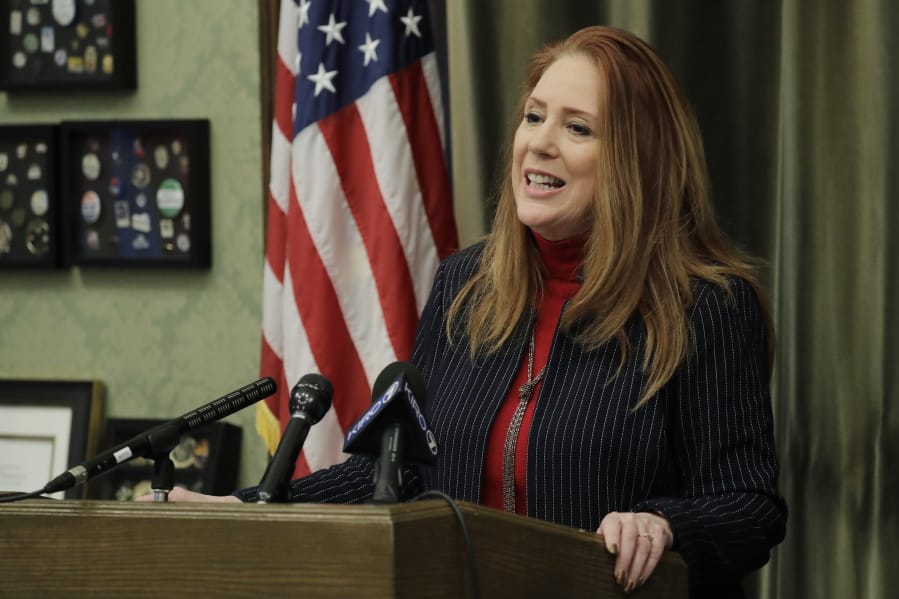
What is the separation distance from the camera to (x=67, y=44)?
12.5 ft

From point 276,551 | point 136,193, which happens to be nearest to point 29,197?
point 136,193

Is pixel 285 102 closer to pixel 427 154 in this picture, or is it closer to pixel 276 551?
pixel 427 154

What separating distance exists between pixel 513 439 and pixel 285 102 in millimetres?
1528

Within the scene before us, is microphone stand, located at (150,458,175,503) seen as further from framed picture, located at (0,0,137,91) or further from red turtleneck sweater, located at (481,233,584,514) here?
framed picture, located at (0,0,137,91)

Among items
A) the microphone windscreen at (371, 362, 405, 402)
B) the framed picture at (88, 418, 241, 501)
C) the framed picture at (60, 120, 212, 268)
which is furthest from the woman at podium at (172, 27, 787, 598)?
the framed picture at (60, 120, 212, 268)

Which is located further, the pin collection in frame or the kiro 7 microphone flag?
the pin collection in frame

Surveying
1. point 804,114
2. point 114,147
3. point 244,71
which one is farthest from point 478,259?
point 114,147

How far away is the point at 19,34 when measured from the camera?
3.86m

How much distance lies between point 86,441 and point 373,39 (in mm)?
1513

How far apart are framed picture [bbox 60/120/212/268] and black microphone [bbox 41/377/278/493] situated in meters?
2.02

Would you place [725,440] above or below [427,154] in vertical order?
below

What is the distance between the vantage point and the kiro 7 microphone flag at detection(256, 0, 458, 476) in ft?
10.6

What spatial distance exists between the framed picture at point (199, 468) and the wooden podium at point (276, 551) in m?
2.06

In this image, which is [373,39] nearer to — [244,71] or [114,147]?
[244,71]
